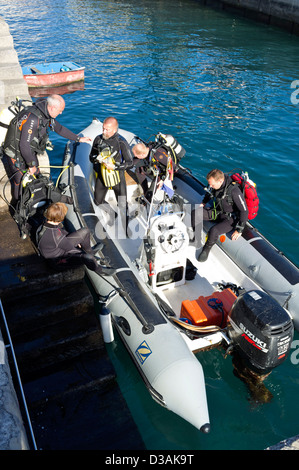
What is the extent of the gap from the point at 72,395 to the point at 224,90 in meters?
13.3

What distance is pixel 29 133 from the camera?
5277 millimetres

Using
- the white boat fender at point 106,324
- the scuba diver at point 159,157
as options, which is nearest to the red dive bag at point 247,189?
the scuba diver at point 159,157

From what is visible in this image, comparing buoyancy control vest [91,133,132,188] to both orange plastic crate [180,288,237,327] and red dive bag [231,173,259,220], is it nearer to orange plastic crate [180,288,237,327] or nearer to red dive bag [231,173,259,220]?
red dive bag [231,173,259,220]

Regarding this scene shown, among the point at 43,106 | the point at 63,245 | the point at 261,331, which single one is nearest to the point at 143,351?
the point at 261,331

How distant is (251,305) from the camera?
13.7ft

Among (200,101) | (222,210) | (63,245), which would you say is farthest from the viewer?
(200,101)

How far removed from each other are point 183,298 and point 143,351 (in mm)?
1424

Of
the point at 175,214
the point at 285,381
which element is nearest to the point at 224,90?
the point at 175,214

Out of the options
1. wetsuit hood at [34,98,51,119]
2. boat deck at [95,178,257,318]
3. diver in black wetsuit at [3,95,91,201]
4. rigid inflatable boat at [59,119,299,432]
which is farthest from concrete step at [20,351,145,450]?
wetsuit hood at [34,98,51,119]

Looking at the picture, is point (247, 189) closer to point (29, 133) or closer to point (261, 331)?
point (261, 331)

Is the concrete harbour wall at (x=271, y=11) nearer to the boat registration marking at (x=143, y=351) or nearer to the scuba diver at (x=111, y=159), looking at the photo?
the scuba diver at (x=111, y=159)

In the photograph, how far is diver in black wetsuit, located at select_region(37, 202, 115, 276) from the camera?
461 centimetres
